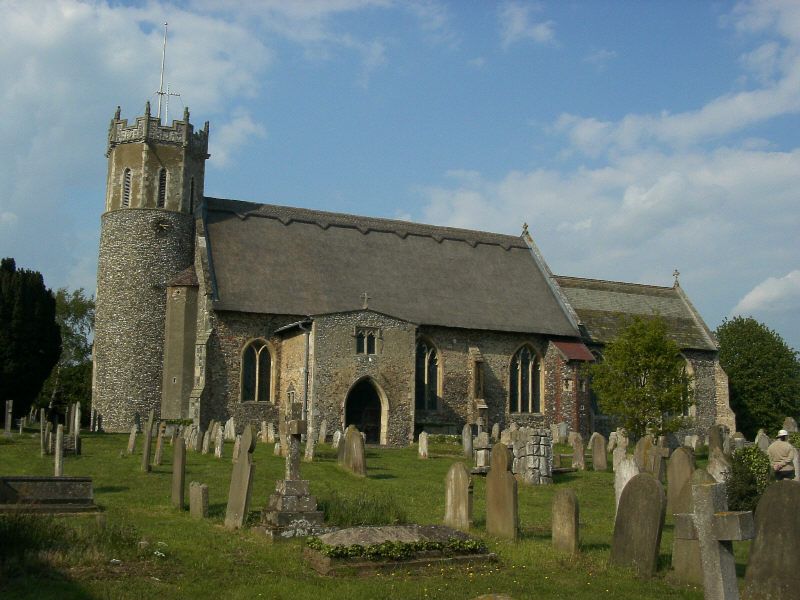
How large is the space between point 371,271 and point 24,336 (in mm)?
14180

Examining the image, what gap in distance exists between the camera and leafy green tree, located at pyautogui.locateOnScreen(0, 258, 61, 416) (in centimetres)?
3550

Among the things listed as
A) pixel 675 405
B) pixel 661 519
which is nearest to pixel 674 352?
pixel 675 405

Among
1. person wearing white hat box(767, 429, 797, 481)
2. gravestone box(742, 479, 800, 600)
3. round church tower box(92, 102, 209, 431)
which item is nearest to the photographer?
gravestone box(742, 479, 800, 600)

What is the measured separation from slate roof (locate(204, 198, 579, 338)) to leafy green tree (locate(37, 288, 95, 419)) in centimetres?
2166

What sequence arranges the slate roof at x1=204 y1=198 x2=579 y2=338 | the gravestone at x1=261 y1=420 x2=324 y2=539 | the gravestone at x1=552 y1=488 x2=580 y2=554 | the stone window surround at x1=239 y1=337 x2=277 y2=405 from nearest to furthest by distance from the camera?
the gravestone at x1=552 y1=488 x2=580 y2=554 < the gravestone at x1=261 y1=420 x2=324 y2=539 < the stone window surround at x1=239 y1=337 x2=277 y2=405 < the slate roof at x1=204 y1=198 x2=579 y2=338

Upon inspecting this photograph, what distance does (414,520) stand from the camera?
13312mm

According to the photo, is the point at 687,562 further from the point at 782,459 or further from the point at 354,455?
the point at 354,455

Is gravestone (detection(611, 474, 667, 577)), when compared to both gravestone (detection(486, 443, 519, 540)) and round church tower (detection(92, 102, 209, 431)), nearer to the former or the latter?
gravestone (detection(486, 443, 519, 540))

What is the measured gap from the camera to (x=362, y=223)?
38.9 metres

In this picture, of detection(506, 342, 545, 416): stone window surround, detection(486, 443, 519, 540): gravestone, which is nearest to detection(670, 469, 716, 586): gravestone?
detection(486, 443, 519, 540): gravestone

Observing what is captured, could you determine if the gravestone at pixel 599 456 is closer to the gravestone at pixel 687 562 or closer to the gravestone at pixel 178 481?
the gravestone at pixel 178 481

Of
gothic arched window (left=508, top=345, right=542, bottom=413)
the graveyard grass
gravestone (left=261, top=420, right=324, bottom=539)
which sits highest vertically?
gothic arched window (left=508, top=345, right=542, bottom=413)

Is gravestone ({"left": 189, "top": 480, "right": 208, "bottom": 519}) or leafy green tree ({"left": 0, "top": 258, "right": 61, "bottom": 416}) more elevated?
leafy green tree ({"left": 0, "top": 258, "right": 61, "bottom": 416})

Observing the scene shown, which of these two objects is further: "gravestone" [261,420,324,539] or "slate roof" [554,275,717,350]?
"slate roof" [554,275,717,350]
